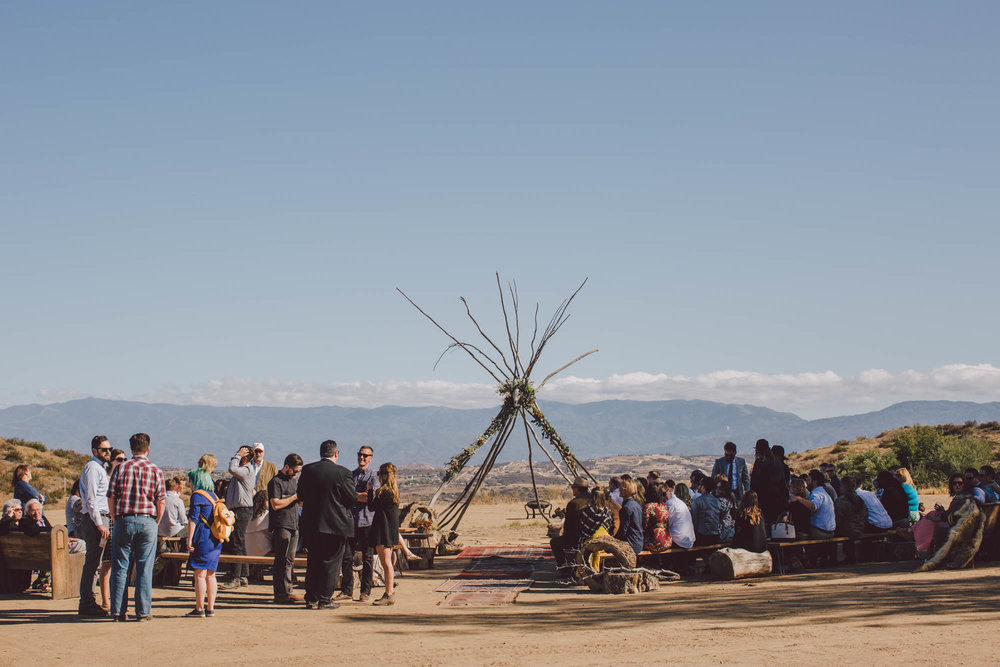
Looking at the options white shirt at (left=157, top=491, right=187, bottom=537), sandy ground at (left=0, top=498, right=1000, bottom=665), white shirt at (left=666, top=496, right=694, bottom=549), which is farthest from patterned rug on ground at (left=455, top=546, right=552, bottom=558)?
white shirt at (left=157, top=491, right=187, bottom=537)

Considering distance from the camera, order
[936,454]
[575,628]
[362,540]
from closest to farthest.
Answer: [575,628]
[362,540]
[936,454]

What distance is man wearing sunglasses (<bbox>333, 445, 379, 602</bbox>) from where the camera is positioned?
979 centimetres

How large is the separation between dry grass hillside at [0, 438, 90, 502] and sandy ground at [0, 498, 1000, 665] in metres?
24.3

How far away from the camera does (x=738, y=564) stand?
10.8 meters

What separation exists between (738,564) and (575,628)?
365 cm

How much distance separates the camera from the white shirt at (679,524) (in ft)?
37.3

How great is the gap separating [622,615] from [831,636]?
202cm

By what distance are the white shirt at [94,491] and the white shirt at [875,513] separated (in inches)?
365

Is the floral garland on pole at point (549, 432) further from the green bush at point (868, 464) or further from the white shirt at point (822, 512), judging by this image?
the green bush at point (868, 464)

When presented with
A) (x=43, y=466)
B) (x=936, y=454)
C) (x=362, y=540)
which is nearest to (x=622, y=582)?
(x=362, y=540)

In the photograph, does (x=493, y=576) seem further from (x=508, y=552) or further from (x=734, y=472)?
(x=734, y=472)

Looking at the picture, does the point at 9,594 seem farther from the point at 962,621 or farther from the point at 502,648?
the point at 962,621

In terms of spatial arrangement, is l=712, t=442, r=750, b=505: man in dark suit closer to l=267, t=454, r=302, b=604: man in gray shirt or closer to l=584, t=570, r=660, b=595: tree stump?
l=584, t=570, r=660, b=595: tree stump

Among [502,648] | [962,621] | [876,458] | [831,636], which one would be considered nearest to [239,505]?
[502,648]
